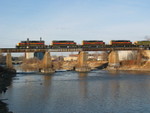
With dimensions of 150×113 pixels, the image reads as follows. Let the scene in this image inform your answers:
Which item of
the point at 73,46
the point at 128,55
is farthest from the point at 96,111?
the point at 128,55

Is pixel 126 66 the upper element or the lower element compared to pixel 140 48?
lower

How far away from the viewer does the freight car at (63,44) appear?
99.8 m

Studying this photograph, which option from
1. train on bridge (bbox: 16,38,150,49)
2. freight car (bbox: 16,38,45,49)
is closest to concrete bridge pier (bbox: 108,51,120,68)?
train on bridge (bbox: 16,38,150,49)

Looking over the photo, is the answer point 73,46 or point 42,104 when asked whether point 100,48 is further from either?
point 42,104

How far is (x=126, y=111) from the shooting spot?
28422 millimetres

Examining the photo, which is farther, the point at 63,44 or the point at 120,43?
the point at 120,43

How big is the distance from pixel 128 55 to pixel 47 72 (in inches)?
2548

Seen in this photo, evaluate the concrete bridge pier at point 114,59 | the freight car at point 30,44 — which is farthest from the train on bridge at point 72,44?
the concrete bridge pier at point 114,59

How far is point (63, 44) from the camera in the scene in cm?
10019

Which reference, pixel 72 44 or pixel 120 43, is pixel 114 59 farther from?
pixel 72 44

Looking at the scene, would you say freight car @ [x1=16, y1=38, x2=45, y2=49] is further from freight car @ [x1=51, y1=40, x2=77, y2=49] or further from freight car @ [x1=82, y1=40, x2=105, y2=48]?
freight car @ [x1=82, y1=40, x2=105, y2=48]

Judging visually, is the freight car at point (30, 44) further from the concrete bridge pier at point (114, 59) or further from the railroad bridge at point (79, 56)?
the concrete bridge pier at point (114, 59)

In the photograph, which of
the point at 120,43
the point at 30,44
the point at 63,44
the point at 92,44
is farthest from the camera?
the point at 120,43

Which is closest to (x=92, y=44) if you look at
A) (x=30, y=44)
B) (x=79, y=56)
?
(x=79, y=56)
